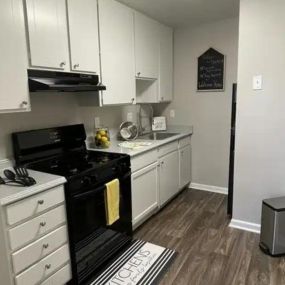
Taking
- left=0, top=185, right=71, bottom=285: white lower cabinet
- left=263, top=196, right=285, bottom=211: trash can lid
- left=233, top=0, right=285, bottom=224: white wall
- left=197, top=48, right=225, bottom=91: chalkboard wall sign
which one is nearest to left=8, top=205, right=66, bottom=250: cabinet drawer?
left=0, top=185, right=71, bottom=285: white lower cabinet

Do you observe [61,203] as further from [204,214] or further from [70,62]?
[204,214]

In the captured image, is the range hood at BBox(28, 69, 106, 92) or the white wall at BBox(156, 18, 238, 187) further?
the white wall at BBox(156, 18, 238, 187)

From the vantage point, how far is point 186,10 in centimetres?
282

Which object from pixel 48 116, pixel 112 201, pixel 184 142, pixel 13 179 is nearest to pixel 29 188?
pixel 13 179

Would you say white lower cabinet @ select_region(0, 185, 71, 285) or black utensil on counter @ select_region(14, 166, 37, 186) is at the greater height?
black utensil on counter @ select_region(14, 166, 37, 186)

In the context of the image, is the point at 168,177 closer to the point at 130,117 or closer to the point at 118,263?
the point at 130,117

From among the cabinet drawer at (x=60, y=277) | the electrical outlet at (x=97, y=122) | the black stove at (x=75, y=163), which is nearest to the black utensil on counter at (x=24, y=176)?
the black stove at (x=75, y=163)

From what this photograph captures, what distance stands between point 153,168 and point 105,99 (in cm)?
89

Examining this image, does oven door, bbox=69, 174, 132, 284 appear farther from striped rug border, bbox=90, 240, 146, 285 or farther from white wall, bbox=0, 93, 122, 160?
white wall, bbox=0, 93, 122, 160

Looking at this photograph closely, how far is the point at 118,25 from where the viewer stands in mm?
2475

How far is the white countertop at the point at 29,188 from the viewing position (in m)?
1.36

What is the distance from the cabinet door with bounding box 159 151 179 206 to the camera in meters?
2.92

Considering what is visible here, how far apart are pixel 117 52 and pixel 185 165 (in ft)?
5.95

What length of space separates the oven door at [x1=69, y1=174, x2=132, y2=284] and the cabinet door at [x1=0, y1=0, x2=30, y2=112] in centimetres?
74
